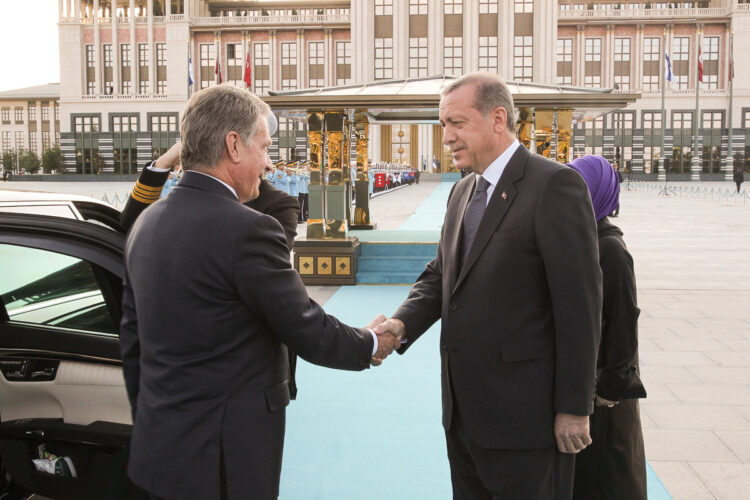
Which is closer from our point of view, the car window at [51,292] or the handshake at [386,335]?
the handshake at [386,335]

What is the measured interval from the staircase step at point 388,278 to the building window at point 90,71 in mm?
71017

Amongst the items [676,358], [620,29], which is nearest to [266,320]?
[676,358]

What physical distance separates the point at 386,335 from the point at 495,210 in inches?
25.8

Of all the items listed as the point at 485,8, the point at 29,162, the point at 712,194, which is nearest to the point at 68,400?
the point at 712,194

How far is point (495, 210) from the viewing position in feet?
7.20

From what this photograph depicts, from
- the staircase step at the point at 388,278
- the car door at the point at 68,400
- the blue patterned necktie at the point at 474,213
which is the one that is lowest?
the staircase step at the point at 388,278

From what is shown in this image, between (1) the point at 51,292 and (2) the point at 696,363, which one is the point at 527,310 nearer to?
(1) the point at 51,292

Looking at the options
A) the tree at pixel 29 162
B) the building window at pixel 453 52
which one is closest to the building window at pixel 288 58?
the building window at pixel 453 52

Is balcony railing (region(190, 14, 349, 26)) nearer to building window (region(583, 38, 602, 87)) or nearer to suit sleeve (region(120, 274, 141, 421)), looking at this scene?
building window (region(583, 38, 602, 87))

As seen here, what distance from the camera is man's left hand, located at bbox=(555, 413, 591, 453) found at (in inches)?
84.1

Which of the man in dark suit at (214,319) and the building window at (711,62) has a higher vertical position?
the building window at (711,62)

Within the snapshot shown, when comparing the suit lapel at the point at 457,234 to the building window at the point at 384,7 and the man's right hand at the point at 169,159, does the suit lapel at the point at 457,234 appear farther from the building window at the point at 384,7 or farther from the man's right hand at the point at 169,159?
the building window at the point at 384,7

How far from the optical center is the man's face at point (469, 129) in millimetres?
2281

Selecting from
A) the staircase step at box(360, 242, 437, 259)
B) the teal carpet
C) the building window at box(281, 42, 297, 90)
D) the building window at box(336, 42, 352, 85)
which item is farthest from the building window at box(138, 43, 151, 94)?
the teal carpet
